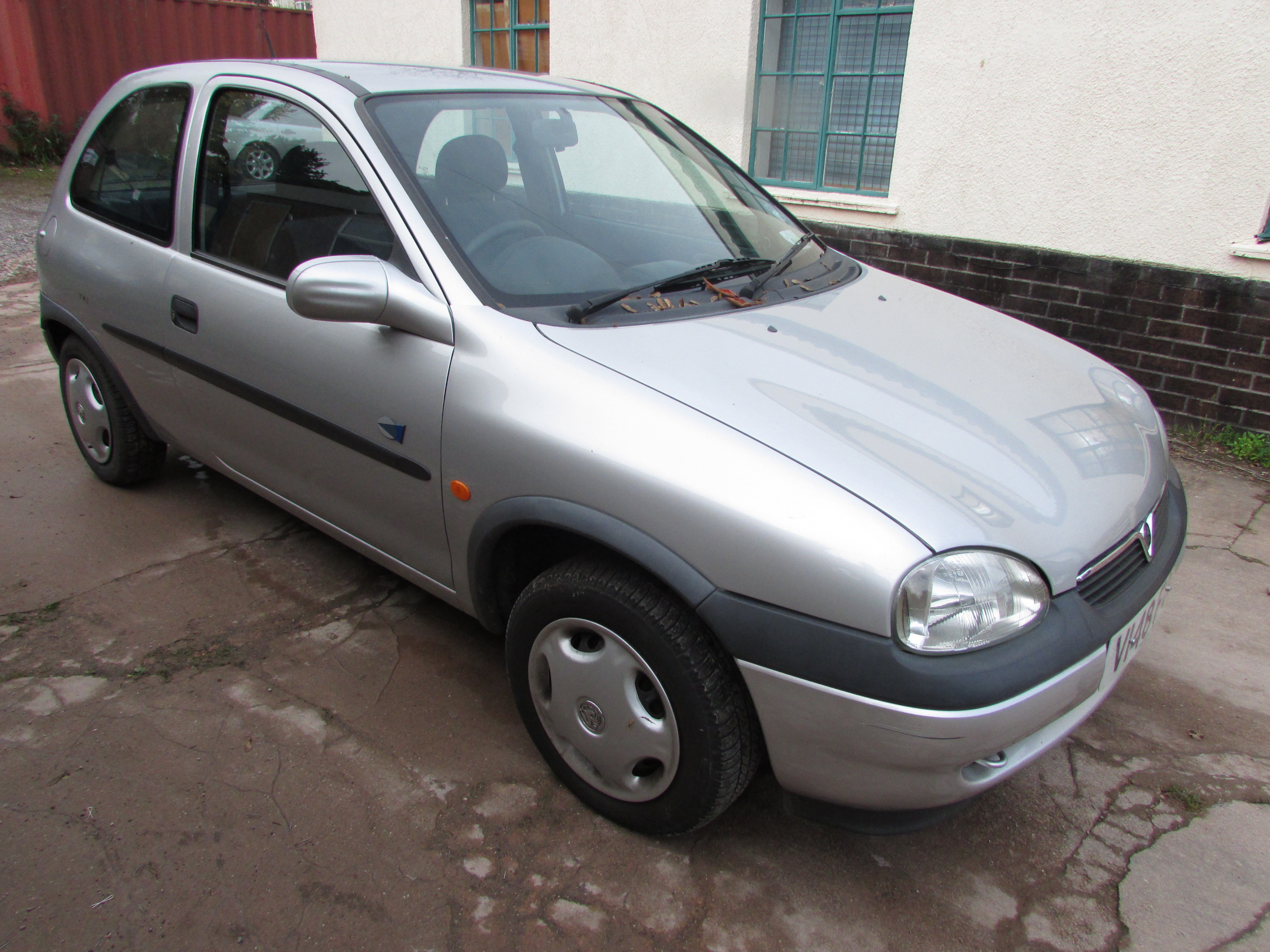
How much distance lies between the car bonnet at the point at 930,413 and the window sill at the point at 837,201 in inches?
130

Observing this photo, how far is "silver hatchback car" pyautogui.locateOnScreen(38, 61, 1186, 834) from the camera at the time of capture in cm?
169

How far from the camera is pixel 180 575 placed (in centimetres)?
323

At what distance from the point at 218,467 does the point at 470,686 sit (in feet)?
4.20

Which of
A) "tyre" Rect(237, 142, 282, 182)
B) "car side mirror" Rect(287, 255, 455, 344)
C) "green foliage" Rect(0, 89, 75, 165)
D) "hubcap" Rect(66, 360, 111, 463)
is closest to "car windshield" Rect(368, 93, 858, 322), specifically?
"car side mirror" Rect(287, 255, 455, 344)

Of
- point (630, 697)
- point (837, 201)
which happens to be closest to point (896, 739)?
point (630, 697)

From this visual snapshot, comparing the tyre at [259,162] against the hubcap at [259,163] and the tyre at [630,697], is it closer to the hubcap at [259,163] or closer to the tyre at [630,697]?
the hubcap at [259,163]

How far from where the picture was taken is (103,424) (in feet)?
12.2

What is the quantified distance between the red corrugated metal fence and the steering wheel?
11.6 m

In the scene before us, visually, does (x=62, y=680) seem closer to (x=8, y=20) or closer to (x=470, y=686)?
(x=470, y=686)

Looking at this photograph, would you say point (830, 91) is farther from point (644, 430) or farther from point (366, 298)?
point (644, 430)

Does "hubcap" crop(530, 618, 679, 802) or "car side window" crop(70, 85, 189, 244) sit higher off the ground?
"car side window" crop(70, 85, 189, 244)

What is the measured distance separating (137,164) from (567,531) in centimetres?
241

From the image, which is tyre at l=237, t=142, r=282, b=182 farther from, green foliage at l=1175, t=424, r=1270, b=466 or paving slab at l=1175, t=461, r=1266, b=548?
green foliage at l=1175, t=424, r=1270, b=466

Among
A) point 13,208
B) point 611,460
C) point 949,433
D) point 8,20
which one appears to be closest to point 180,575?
point 611,460
